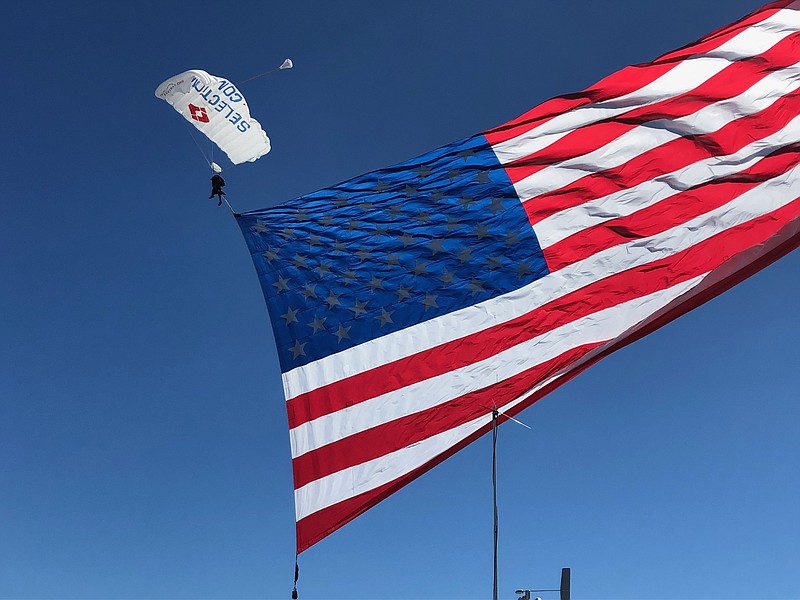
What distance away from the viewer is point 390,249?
34.1ft

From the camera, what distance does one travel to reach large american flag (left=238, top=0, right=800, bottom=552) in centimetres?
942

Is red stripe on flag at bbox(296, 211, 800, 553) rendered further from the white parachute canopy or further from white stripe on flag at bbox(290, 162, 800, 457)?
the white parachute canopy

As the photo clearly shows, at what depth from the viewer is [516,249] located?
10.1 meters

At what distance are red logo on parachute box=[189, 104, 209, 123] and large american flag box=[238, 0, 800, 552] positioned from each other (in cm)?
1045

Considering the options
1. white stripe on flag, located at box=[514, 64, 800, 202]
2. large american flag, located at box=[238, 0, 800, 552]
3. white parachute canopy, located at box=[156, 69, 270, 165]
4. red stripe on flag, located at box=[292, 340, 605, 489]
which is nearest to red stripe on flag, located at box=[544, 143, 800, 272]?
large american flag, located at box=[238, 0, 800, 552]

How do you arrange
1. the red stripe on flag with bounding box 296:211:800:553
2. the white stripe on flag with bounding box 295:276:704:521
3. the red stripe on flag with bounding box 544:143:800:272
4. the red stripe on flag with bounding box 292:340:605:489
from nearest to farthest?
the red stripe on flag with bounding box 296:211:800:553 → the white stripe on flag with bounding box 295:276:704:521 → the red stripe on flag with bounding box 292:340:605:489 → the red stripe on flag with bounding box 544:143:800:272

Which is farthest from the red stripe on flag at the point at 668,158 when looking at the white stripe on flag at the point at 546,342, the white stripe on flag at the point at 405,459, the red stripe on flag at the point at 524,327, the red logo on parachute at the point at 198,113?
the red logo on parachute at the point at 198,113

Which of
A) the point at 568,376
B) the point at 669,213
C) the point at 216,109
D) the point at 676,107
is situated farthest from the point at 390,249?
the point at 216,109

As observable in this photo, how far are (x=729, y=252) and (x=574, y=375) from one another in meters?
2.03

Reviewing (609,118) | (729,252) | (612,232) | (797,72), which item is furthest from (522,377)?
(797,72)

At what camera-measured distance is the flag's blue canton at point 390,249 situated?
9.98 metres

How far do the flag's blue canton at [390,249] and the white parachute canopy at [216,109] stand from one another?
31.9 ft

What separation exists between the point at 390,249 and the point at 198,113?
11310 mm

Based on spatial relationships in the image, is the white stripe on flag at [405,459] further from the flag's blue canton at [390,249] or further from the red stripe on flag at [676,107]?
the red stripe on flag at [676,107]
